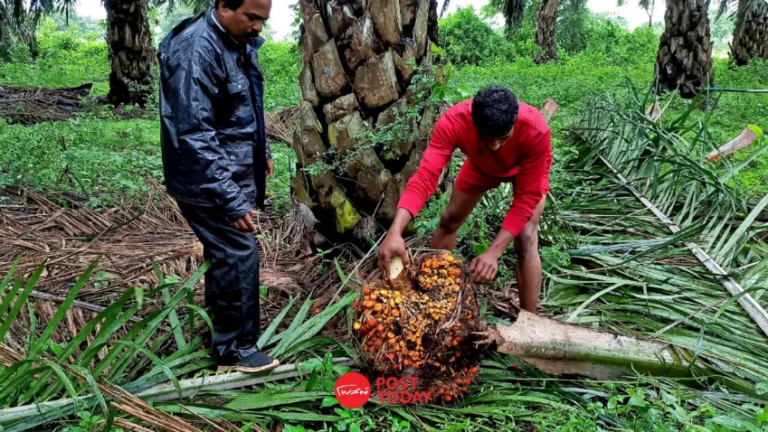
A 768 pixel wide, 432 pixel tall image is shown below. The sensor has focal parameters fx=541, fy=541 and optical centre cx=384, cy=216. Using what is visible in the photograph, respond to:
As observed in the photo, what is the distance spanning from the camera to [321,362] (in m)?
2.27

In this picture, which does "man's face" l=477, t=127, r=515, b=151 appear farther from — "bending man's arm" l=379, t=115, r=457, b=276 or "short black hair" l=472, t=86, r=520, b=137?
"bending man's arm" l=379, t=115, r=457, b=276

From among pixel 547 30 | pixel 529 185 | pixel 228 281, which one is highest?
pixel 547 30

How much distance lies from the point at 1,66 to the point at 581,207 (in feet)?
42.3

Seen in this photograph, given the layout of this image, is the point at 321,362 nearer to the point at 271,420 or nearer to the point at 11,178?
the point at 271,420

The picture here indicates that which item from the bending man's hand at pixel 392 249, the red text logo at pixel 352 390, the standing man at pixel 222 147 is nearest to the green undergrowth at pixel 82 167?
the standing man at pixel 222 147

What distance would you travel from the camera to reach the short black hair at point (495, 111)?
224 centimetres

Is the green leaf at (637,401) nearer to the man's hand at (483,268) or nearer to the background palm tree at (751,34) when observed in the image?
the man's hand at (483,268)

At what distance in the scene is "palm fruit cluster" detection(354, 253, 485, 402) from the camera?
2096 mm

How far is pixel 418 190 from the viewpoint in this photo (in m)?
2.44

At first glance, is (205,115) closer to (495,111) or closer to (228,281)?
(228,281)

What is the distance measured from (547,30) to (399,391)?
13.7 metres

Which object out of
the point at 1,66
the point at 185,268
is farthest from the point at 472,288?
the point at 1,66

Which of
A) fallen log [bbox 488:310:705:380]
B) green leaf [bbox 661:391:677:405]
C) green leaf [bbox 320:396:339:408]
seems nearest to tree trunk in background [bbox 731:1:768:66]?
fallen log [bbox 488:310:705:380]

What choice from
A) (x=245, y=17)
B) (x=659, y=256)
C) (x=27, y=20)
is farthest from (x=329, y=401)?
(x=27, y=20)
